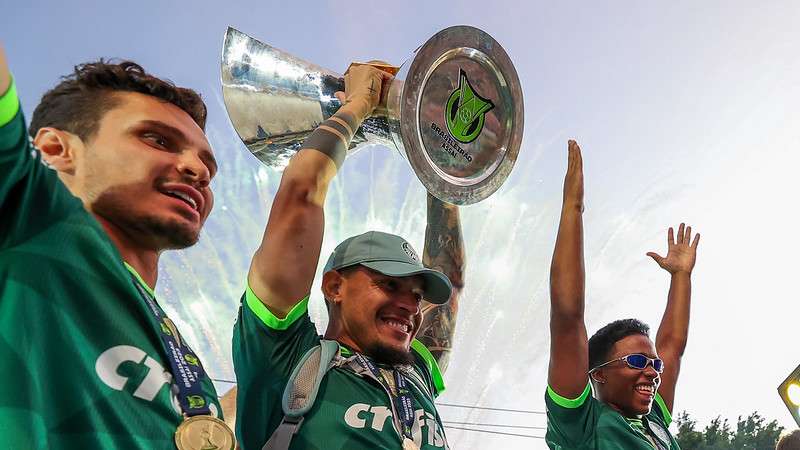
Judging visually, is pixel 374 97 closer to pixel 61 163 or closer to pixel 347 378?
pixel 347 378

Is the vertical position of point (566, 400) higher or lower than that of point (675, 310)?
lower

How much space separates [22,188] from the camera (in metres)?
1.45

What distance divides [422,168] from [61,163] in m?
1.77

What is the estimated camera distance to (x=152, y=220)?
1.90 meters

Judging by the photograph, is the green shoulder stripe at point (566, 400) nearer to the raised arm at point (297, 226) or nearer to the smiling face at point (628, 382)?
the smiling face at point (628, 382)

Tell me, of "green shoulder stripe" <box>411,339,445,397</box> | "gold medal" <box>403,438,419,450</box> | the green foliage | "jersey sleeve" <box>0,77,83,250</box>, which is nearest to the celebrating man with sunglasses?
"green shoulder stripe" <box>411,339,445,397</box>

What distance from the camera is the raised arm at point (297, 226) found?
104 inches

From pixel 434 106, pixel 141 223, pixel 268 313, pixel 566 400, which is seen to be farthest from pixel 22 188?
pixel 566 400

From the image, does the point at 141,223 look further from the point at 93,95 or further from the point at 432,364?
the point at 432,364

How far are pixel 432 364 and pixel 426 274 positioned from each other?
589 millimetres

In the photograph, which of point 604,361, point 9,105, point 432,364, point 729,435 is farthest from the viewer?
point 729,435

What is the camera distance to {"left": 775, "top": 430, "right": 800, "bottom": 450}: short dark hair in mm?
5621

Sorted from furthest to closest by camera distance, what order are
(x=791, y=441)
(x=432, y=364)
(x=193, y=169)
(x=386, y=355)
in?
1. (x=791, y=441)
2. (x=432, y=364)
3. (x=386, y=355)
4. (x=193, y=169)

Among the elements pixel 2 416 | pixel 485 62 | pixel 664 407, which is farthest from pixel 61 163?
pixel 664 407
